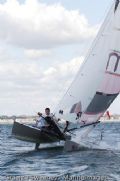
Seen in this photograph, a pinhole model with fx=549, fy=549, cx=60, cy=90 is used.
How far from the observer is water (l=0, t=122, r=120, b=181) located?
17.2 meters

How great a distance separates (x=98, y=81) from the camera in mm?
24672

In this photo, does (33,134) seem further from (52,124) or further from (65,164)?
(65,164)

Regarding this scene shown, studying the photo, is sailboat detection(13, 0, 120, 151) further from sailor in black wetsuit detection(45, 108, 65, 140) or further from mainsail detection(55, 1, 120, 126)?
sailor in black wetsuit detection(45, 108, 65, 140)

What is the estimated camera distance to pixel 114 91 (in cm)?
2433

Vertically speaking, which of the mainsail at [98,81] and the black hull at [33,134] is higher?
the mainsail at [98,81]

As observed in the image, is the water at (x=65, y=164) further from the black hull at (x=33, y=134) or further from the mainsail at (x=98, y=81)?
the mainsail at (x=98, y=81)

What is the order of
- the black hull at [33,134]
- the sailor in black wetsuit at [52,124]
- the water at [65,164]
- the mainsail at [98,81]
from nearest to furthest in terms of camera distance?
the water at [65,164] < the mainsail at [98,81] < the black hull at [33,134] < the sailor in black wetsuit at [52,124]

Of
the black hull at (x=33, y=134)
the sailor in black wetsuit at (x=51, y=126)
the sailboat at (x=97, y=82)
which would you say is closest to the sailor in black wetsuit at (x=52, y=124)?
the sailor in black wetsuit at (x=51, y=126)

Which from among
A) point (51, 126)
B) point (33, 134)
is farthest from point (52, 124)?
point (33, 134)

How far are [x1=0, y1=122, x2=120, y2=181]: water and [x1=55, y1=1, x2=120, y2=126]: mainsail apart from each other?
4.65 ft

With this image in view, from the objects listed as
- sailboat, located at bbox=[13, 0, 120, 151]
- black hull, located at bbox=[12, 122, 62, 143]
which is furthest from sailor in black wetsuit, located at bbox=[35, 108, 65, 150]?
Result: sailboat, located at bbox=[13, 0, 120, 151]

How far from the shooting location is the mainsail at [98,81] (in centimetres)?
2425

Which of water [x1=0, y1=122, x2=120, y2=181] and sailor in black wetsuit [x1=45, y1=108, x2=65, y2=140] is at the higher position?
sailor in black wetsuit [x1=45, y1=108, x2=65, y2=140]

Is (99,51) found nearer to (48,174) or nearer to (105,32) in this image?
(105,32)
